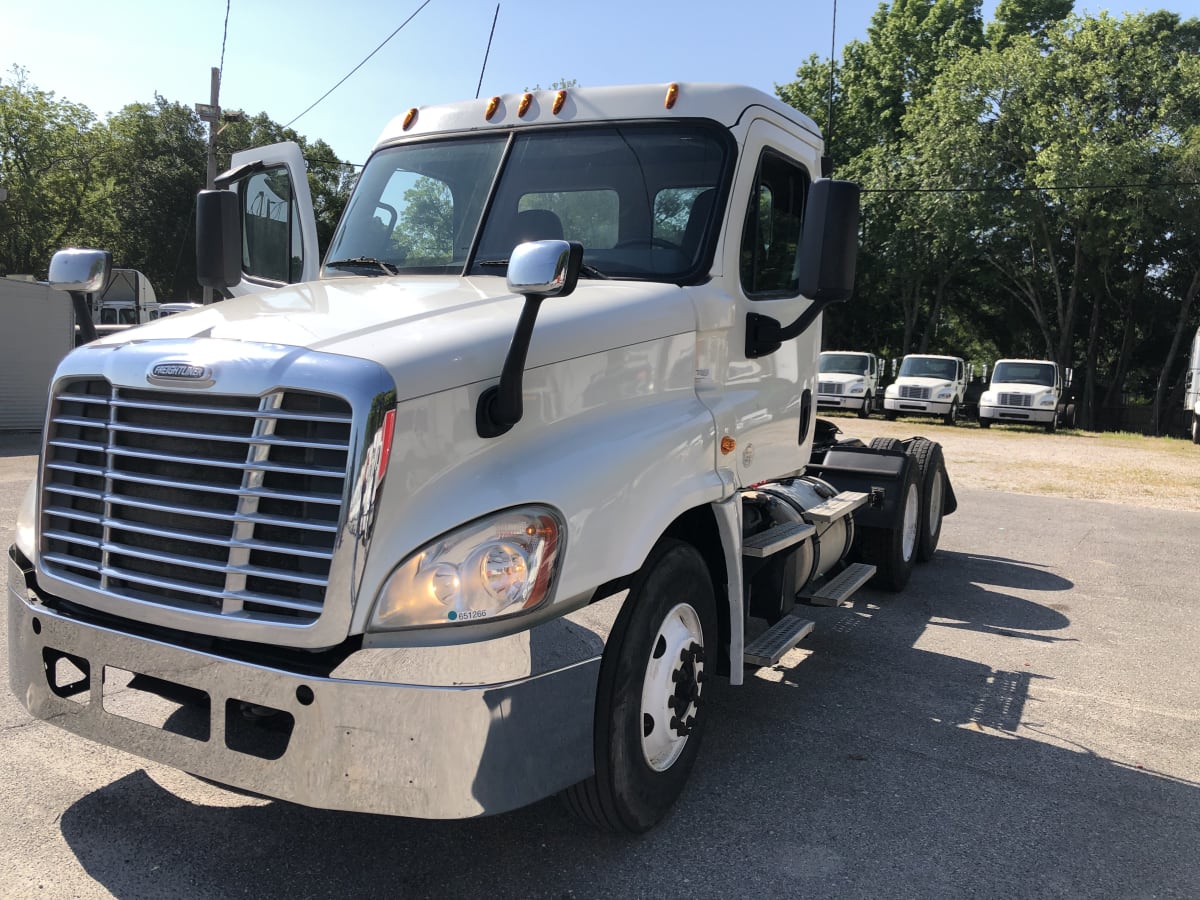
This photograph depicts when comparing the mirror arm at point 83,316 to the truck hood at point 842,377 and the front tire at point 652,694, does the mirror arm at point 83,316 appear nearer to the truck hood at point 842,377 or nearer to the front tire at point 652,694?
the front tire at point 652,694

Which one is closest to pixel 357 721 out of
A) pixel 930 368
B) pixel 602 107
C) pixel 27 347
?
pixel 602 107

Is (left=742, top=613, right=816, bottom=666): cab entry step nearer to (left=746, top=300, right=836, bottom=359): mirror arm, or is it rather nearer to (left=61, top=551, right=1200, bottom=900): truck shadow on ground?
(left=61, top=551, right=1200, bottom=900): truck shadow on ground

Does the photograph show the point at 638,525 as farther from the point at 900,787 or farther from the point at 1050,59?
the point at 1050,59

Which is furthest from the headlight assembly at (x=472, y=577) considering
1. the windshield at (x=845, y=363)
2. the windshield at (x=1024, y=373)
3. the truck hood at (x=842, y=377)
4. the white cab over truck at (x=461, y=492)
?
the windshield at (x=845, y=363)

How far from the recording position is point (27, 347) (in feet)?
54.2

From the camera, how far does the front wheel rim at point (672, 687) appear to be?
3.33 metres

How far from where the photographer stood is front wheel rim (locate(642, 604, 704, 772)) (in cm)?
333

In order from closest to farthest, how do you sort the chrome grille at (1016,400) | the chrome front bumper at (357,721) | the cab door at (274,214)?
the chrome front bumper at (357,721), the cab door at (274,214), the chrome grille at (1016,400)

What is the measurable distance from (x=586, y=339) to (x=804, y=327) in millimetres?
1401

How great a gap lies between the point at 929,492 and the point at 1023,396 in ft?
70.1

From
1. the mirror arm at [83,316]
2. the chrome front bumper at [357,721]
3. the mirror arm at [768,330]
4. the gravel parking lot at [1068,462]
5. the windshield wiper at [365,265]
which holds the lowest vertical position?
the gravel parking lot at [1068,462]

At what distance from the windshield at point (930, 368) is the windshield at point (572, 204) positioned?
87.8 feet

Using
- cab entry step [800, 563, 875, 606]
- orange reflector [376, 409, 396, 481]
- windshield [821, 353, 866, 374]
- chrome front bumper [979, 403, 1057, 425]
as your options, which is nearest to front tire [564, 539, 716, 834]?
orange reflector [376, 409, 396, 481]

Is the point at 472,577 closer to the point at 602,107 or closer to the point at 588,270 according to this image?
the point at 588,270
